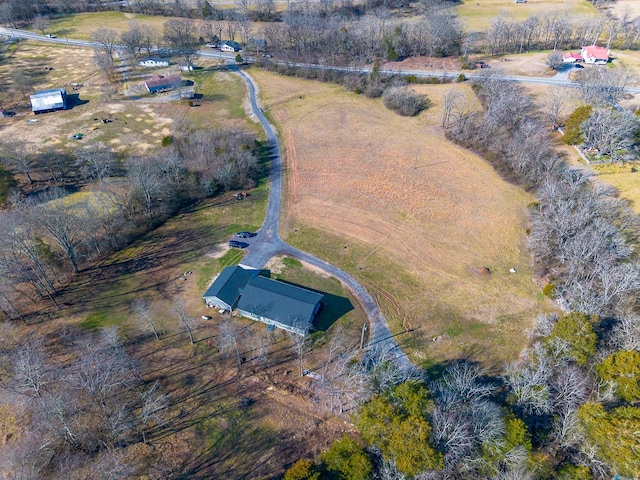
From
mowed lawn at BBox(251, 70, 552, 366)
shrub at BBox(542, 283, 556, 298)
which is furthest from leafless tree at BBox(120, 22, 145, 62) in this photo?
shrub at BBox(542, 283, 556, 298)

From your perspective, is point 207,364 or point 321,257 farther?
point 321,257

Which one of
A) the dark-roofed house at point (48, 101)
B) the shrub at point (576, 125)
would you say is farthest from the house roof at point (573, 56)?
the dark-roofed house at point (48, 101)

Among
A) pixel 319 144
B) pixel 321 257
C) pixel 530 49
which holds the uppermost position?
pixel 530 49

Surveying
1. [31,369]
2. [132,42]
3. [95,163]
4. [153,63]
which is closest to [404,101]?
[95,163]

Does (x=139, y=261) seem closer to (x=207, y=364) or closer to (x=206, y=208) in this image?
(x=206, y=208)

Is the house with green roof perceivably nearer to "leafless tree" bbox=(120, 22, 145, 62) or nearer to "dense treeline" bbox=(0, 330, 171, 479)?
"dense treeline" bbox=(0, 330, 171, 479)

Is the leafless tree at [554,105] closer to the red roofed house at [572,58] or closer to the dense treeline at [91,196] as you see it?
the red roofed house at [572,58]

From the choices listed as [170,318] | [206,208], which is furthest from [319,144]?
[170,318]
